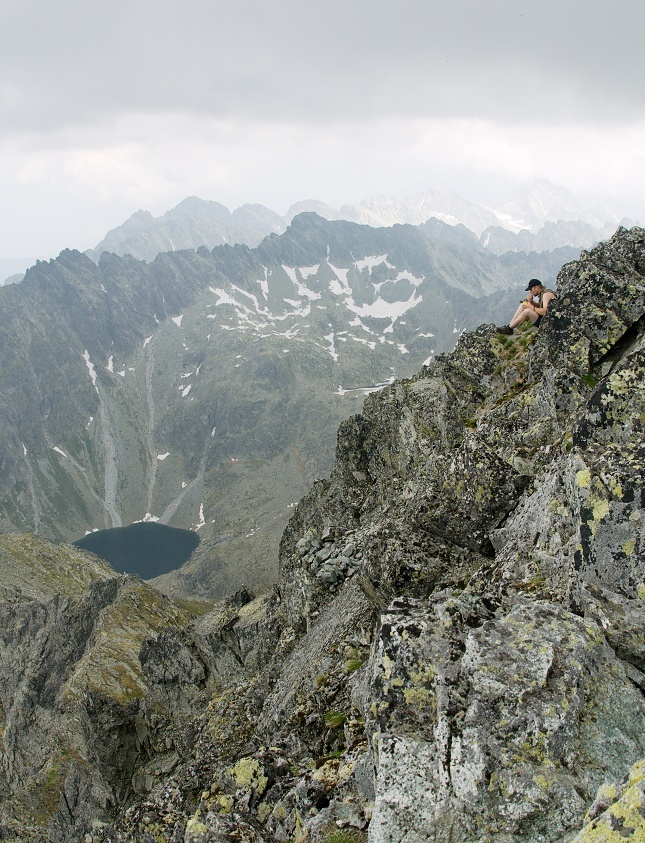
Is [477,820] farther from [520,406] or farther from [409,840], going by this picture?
[520,406]

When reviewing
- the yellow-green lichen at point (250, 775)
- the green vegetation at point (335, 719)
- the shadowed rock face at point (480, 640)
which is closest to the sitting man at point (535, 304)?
the shadowed rock face at point (480, 640)

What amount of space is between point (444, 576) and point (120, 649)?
62894 mm

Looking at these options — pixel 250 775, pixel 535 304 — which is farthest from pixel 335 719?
pixel 535 304

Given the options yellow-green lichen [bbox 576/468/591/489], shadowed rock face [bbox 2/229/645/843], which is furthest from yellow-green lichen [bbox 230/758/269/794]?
yellow-green lichen [bbox 576/468/591/489]

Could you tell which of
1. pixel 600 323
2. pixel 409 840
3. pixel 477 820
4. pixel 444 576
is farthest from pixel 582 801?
pixel 600 323

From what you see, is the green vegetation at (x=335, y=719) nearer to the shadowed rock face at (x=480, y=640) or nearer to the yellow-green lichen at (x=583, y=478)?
the shadowed rock face at (x=480, y=640)

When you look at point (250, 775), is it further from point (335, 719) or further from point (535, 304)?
point (535, 304)

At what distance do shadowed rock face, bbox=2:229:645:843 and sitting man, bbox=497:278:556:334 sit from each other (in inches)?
82.1

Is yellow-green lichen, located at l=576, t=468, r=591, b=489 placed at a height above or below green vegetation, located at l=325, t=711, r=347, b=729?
above

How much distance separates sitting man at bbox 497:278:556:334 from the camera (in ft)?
80.6

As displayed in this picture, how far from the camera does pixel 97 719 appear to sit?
5194cm

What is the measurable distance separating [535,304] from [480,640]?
21174mm

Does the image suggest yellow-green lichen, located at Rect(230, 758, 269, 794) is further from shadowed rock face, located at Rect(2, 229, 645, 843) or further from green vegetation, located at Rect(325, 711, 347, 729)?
green vegetation, located at Rect(325, 711, 347, 729)

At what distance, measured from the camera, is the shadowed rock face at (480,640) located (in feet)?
28.3
